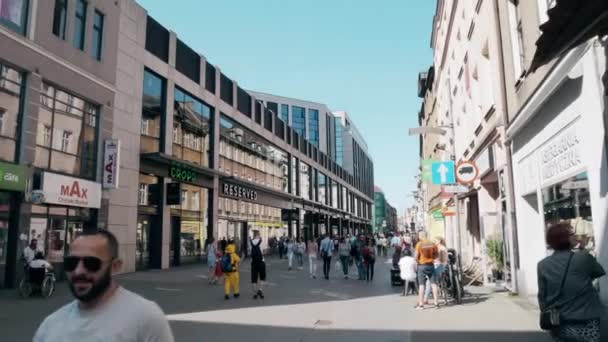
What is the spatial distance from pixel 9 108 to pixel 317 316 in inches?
489

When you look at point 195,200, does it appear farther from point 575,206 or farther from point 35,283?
point 575,206

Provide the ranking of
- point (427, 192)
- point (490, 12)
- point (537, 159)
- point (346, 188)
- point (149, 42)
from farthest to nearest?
point (346, 188) → point (427, 192) → point (149, 42) → point (490, 12) → point (537, 159)

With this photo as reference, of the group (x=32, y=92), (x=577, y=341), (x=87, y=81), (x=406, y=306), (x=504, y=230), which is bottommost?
(x=406, y=306)

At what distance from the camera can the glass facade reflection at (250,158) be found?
32656 millimetres

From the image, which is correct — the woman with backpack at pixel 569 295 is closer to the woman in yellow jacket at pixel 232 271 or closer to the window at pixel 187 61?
the woman in yellow jacket at pixel 232 271

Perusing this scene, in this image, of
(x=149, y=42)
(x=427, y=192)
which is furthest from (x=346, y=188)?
(x=149, y=42)

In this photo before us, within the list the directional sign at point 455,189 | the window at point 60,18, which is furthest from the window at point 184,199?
the directional sign at point 455,189

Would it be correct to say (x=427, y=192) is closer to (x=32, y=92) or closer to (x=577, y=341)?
(x=32, y=92)

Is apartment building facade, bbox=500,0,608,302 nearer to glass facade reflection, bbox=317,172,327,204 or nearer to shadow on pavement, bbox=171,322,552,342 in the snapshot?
shadow on pavement, bbox=171,322,552,342

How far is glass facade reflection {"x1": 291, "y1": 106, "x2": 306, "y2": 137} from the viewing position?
8508 cm

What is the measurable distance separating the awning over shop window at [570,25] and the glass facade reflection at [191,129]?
2322cm

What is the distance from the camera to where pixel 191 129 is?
27812mm

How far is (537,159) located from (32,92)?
15748 millimetres

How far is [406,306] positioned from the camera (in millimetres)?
11656
